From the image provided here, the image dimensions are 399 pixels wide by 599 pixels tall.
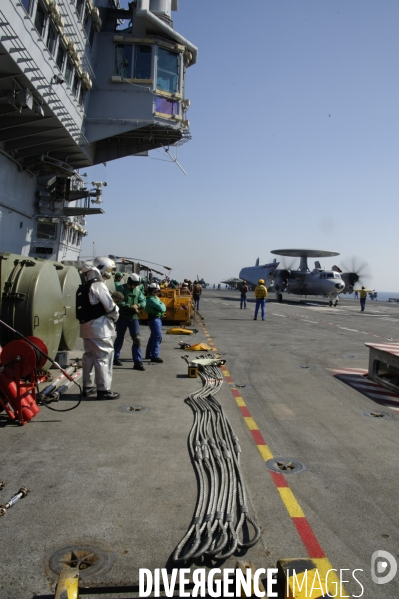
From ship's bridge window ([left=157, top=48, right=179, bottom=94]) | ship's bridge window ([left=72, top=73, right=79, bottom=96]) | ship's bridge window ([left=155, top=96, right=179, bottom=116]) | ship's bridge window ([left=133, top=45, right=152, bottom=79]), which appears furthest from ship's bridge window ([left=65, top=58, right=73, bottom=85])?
ship's bridge window ([left=157, top=48, right=179, bottom=94])

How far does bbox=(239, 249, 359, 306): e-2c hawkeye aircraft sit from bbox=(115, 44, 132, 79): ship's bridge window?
946 inches

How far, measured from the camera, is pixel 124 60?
23859mm

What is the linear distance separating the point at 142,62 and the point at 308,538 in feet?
82.7

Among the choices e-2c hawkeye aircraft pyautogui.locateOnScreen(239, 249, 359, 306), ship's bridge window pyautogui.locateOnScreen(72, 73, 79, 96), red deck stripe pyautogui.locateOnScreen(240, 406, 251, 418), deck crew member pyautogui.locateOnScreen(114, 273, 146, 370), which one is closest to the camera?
red deck stripe pyautogui.locateOnScreen(240, 406, 251, 418)

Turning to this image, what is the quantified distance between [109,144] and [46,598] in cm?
2628

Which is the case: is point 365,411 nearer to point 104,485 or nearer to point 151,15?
point 104,485

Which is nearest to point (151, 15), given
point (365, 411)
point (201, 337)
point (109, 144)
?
point (109, 144)

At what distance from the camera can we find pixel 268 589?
2.78 meters

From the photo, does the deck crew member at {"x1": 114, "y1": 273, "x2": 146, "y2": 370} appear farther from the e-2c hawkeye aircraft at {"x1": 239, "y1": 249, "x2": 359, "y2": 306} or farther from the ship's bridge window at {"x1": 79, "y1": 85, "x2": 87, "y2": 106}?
the e-2c hawkeye aircraft at {"x1": 239, "y1": 249, "x2": 359, "y2": 306}

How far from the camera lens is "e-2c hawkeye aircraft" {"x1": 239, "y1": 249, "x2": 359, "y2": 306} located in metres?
39.6

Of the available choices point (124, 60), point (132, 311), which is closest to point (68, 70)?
point (124, 60)

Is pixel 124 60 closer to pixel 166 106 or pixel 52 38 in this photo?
pixel 166 106

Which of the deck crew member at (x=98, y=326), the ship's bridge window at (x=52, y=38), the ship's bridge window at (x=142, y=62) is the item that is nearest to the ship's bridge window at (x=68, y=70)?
the ship's bridge window at (x=52, y=38)

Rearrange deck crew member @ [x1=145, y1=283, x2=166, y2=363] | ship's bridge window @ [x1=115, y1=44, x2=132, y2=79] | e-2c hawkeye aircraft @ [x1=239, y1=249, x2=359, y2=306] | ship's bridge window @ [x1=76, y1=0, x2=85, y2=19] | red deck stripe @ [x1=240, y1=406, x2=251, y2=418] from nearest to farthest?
red deck stripe @ [x1=240, y1=406, x2=251, y2=418] → deck crew member @ [x1=145, y1=283, x2=166, y2=363] → ship's bridge window @ [x1=76, y1=0, x2=85, y2=19] → ship's bridge window @ [x1=115, y1=44, x2=132, y2=79] → e-2c hawkeye aircraft @ [x1=239, y1=249, x2=359, y2=306]
